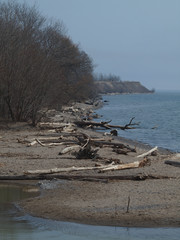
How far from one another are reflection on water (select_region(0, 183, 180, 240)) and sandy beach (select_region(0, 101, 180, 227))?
0.27 meters

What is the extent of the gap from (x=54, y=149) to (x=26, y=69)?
31.1ft

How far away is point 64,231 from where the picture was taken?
26.7 feet

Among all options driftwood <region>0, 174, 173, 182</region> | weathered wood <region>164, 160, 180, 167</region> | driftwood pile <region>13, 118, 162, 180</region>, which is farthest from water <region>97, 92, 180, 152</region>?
driftwood <region>0, 174, 173, 182</region>

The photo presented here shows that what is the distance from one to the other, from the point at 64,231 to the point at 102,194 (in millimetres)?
2634

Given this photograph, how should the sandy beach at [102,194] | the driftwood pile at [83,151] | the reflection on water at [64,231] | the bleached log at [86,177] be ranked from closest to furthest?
the reflection on water at [64,231], the sandy beach at [102,194], the bleached log at [86,177], the driftwood pile at [83,151]

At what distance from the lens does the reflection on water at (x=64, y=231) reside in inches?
305

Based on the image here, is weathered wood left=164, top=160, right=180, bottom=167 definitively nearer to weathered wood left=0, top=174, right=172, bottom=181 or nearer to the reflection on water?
weathered wood left=0, top=174, right=172, bottom=181

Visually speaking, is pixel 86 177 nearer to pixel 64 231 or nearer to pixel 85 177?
pixel 85 177

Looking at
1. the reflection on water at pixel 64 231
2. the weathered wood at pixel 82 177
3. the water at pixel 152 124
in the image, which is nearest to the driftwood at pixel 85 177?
the weathered wood at pixel 82 177

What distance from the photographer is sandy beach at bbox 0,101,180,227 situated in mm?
8789

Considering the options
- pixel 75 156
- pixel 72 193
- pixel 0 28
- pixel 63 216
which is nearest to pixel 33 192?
pixel 72 193

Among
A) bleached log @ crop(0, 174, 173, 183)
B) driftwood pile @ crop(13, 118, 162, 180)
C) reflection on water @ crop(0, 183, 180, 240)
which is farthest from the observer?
driftwood pile @ crop(13, 118, 162, 180)

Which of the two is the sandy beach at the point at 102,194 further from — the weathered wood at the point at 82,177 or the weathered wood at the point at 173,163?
the weathered wood at the point at 173,163

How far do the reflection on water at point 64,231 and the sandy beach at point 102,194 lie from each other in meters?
0.27
